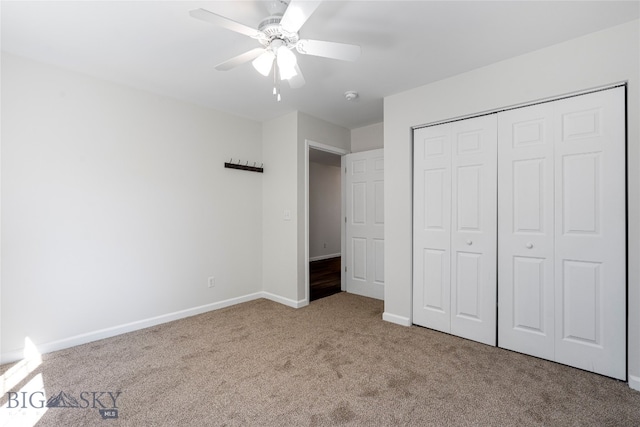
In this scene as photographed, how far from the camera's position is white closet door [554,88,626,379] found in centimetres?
205

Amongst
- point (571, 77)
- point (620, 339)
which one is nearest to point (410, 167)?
point (571, 77)

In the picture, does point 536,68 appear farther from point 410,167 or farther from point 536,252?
point 536,252

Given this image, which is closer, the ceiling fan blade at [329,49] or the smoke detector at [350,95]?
the ceiling fan blade at [329,49]

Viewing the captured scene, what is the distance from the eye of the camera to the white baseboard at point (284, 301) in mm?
3671

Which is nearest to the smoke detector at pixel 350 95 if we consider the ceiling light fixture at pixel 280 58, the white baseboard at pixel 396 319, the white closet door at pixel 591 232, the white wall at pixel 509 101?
the white wall at pixel 509 101

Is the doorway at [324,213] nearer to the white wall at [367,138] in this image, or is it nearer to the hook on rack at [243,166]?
the white wall at [367,138]

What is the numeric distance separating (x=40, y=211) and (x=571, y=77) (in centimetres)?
429

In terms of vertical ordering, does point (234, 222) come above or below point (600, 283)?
above

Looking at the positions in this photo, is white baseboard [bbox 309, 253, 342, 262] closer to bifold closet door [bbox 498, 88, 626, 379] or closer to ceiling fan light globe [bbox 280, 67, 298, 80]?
bifold closet door [bbox 498, 88, 626, 379]

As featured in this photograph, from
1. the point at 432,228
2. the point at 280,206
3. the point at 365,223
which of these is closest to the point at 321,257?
the point at 365,223

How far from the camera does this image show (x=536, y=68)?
2.33 meters

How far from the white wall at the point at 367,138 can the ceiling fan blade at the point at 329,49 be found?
2433mm

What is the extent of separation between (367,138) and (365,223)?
124 centimetres

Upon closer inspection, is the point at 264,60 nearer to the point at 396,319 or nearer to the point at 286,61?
the point at 286,61
